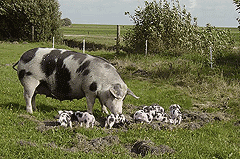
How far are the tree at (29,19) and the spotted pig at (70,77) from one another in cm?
2709

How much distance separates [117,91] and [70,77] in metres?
1.46

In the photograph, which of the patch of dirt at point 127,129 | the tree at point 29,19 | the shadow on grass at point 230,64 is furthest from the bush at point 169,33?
the tree at point 29,19

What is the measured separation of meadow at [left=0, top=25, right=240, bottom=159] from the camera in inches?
248

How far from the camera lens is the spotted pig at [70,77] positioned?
827cm

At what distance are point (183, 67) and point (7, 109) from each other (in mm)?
9457

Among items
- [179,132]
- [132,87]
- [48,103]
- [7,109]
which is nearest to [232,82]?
[132,87]

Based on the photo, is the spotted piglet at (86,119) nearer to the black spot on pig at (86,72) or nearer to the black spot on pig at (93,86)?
the black spot on pig at (93,86)

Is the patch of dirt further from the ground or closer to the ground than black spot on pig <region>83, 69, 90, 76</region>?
closer to the ground

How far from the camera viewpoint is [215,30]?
19.3 meters

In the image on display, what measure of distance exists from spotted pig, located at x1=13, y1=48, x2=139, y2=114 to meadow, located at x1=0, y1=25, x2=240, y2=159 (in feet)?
2.35

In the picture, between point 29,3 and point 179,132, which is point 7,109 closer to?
point 179,132

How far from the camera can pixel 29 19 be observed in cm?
3488

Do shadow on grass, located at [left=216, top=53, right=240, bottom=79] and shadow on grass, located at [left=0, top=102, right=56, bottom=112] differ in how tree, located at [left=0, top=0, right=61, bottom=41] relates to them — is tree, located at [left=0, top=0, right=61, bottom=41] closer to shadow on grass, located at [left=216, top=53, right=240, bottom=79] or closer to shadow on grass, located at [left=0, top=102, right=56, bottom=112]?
shadow on grass, located at [left=216, top=53, right=240, bottom=79]

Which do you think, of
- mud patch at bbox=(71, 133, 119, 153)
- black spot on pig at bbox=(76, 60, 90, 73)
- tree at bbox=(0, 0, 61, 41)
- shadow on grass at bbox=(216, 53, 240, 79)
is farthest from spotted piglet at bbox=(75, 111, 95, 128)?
tree at bbox=(0, 0, 61, 41)
